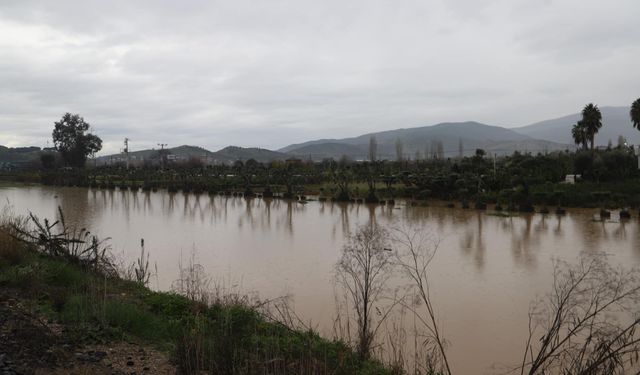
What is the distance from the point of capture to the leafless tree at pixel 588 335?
10.8 feet

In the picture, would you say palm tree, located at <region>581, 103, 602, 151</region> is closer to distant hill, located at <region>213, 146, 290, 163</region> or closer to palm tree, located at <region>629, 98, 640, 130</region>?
palm tree, located at <region>629, 98, 640, 130</region>

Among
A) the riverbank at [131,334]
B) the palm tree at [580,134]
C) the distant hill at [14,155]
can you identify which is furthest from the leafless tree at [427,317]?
the distant hill at [14,155]

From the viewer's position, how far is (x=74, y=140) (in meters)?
59.5

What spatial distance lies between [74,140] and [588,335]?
62.9 meters

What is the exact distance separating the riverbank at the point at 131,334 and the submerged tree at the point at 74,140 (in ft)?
187

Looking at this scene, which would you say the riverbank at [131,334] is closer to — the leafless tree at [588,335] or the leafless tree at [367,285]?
the leafless tree at [367,285]

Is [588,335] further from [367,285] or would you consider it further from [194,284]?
[194,284]

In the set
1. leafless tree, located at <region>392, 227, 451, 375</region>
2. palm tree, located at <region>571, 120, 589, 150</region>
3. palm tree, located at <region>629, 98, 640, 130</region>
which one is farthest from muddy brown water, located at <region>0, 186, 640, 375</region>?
palm tree, located at <region>571, 120, 589, 150</region>

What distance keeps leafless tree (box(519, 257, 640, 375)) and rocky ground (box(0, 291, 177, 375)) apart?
2.84 m

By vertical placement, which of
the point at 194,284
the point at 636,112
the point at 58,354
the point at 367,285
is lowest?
the point at 194,284

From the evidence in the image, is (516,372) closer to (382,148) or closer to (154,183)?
(154,183)

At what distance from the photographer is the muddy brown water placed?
6652 mm

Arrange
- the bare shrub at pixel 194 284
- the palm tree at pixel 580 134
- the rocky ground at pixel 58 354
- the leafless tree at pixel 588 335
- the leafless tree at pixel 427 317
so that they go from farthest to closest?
1. the palm tree at pixel 580 134
2. the bare shrub at pixel 194 284
3. the leafless tree at pixel 427 317
4. the rocky ground at pixel 58 354
5. the leafless tree at pixel 588 335

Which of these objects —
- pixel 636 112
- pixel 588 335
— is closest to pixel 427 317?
pixel 588 335
